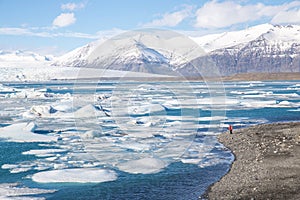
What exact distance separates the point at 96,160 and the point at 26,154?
317 centimetres

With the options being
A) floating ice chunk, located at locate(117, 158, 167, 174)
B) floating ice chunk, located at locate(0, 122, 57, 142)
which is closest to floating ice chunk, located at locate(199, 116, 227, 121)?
floating ice chunk, located at locate(0, 122, 57, 142)

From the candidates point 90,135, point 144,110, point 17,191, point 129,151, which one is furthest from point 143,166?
point 144,110

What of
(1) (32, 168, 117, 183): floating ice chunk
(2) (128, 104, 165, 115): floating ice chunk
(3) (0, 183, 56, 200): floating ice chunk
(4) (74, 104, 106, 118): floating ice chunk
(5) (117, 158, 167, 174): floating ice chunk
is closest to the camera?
(3) (0, 183, 56, 200): floating ice chunk

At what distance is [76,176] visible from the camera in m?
13.0

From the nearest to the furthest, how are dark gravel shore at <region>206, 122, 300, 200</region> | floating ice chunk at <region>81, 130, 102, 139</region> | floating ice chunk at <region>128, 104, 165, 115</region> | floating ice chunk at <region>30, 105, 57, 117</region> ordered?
dark gravel shore at <region>206, 122, 300, 200</region>, floating ice chunk at <region>81, 130, 102, 139</region>, floating ice chunk at <region>30, 105, 57, 117</region>, floating ice chunk at <region>128, 104, 165, 115</region>

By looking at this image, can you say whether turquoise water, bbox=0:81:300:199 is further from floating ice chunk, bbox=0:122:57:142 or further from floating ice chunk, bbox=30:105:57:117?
floating ice chunk, bbox=0:122:57:142

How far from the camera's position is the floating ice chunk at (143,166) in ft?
45.9

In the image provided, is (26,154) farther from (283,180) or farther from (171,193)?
(283,180)

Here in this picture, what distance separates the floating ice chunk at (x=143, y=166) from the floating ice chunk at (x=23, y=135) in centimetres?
629

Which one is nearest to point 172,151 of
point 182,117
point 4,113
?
point 182,117

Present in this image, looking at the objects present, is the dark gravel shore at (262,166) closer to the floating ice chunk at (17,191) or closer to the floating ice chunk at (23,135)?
the floating ice chunk at (17,191)

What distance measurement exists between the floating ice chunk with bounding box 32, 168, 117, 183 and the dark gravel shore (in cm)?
347

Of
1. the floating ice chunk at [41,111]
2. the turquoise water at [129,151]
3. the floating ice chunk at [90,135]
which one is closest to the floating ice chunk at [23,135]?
the turquoise water at [129,151]

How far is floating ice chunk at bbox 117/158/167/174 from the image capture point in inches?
551
